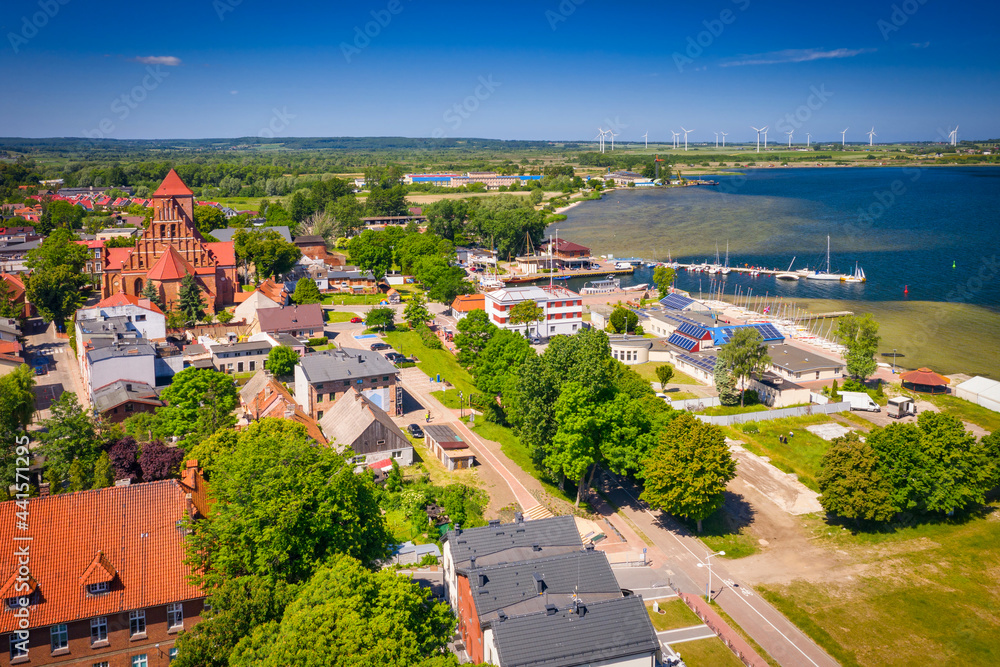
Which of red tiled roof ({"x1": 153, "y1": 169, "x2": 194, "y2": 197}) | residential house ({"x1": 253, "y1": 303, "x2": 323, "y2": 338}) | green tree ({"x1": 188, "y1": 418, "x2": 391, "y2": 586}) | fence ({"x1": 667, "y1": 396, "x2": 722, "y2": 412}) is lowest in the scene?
fence ({"x1": 667, "y1": 396, "x2": 722, "y2": 412})

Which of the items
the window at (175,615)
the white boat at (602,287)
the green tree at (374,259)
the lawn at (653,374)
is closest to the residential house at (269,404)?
the window at (175,615)

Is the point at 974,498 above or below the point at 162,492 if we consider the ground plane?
below

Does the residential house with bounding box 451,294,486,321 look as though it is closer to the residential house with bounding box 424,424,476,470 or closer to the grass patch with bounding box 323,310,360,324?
the grass patch with bounding box 323,310,360,324

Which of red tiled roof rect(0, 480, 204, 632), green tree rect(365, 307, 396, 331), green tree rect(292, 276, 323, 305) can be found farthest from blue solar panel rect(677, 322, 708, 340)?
red tiled roof rect(0, 480, 204, 632)

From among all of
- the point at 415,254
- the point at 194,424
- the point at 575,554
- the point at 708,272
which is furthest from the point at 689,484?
the point at 708,272

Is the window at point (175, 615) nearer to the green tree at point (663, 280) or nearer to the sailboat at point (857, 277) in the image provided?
the green tree at point (663, 280)

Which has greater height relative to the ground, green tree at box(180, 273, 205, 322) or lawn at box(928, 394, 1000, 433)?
green tree at box(180, 273, 205, 322)

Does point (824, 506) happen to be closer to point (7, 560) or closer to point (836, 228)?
point (7, 560)
